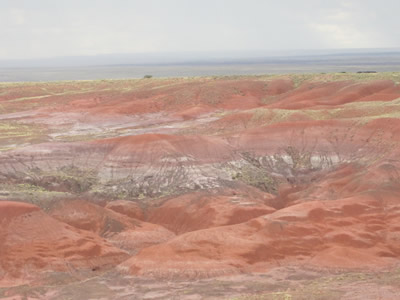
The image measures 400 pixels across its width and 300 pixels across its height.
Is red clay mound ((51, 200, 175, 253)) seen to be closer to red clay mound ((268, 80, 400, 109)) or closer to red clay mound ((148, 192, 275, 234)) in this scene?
red clay mound ((148, 192, 275, 234))

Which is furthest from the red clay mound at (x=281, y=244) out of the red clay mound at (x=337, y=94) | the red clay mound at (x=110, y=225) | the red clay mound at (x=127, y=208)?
the red clay mound at (x=337, y=94)

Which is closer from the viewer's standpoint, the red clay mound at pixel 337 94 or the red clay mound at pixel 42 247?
the red clay mound at pixel 42 247

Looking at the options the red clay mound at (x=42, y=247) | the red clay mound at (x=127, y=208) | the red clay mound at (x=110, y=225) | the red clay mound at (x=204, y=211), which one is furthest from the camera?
the red clay mound at (x=127, y=208)

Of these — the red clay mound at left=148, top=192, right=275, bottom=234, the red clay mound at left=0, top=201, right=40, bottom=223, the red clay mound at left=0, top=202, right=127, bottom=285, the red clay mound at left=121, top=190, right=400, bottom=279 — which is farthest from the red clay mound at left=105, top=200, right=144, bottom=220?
the red clay mound at left=121, top=190, right=400, bottom=279

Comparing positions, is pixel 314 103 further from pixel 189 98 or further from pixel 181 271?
pixel 181 271

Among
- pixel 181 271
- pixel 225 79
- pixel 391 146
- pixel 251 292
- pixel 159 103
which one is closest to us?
pixel 251 292

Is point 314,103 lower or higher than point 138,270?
higher

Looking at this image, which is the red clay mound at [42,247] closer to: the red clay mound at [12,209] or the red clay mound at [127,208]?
the red clay mound at [12,209]

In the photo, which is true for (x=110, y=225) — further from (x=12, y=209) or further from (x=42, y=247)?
(x=12, y=209)

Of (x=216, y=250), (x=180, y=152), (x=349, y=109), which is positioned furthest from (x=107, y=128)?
(x=216, y=250)
